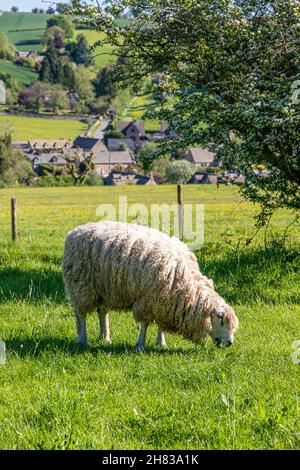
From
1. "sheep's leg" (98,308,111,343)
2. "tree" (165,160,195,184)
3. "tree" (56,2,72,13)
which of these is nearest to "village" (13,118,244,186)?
"tree" (165,160,195,184)

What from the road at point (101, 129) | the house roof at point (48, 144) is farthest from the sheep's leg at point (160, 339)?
the road at point (101, 129)

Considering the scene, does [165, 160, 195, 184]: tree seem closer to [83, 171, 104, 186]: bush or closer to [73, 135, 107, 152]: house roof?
[83, 171, 104, 186]: bush

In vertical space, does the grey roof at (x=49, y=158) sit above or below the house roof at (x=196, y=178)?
above

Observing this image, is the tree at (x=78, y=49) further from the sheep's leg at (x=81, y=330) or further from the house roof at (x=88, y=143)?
the sheep's leg at (x=81, y=330)

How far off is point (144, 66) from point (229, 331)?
22.3ft

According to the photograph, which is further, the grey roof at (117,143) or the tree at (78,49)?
the tree at (78,49)

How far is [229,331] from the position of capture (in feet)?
25.6

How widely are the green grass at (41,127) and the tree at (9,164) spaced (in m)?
39.5

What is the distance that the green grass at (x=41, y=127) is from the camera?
125 m

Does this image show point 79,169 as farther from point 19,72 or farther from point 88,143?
point 19,72

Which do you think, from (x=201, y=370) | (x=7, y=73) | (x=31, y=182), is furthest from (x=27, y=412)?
(x=7, y=73)

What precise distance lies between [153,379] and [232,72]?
6.50 m

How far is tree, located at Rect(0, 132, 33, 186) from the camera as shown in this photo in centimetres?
7894

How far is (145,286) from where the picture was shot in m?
7.99
